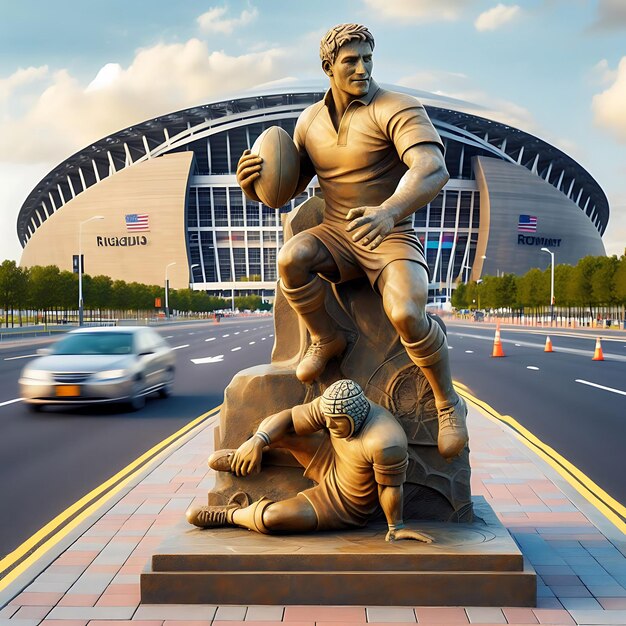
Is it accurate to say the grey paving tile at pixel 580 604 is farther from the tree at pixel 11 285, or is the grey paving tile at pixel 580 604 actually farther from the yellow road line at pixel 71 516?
the tree at pixel 11 285

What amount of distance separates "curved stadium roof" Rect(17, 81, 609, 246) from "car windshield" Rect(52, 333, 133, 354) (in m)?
97.5

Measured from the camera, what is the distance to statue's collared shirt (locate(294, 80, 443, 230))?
4691 mm

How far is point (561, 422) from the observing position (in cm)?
1131

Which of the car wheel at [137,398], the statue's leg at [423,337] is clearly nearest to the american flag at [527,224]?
the car wheel at [137,398]

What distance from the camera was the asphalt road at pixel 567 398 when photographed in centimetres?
866

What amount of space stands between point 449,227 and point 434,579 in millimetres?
122535

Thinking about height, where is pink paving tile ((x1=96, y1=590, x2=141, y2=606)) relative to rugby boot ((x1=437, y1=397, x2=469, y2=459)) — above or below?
below

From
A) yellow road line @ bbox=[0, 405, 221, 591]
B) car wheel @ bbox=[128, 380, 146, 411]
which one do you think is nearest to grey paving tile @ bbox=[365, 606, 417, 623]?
yellow road line @ bbox=[0, 405, 221, 591]

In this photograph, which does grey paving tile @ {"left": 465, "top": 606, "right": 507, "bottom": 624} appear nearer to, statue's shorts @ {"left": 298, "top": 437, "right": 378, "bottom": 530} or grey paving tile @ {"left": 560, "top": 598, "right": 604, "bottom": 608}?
grey paving tile @ {"left": 560, "top": 598, "right": 604, "bottom": 608}

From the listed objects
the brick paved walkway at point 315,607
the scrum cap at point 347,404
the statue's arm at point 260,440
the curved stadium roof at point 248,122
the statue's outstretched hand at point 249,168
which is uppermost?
the curved stadium roof at point 248,122

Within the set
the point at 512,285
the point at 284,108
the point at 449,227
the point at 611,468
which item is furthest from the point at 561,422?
the point at 449,227

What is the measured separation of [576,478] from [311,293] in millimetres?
4125

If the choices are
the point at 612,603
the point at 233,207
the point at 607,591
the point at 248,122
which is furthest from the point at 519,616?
the point at 233,207

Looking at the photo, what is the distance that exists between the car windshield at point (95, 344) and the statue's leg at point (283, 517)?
9.89 metres
